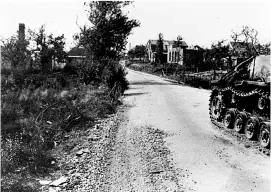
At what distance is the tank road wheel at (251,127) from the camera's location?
10.1m

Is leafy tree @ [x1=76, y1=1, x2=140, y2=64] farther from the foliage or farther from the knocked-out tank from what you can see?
the foliage

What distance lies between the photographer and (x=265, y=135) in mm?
9609

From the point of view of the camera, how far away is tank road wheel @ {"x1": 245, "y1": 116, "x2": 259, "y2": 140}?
10094mm

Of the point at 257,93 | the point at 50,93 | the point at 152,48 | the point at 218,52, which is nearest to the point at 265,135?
the point at 257,93

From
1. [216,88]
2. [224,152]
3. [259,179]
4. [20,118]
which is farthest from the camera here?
[20,118]

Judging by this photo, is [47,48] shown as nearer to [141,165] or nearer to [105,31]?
[105,31]

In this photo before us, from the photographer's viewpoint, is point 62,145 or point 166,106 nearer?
point 62,145

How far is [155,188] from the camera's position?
22.9ft

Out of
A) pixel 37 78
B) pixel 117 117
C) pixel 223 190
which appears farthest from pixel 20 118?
pixel 37 78

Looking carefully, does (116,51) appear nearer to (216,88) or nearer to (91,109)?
(91,109)

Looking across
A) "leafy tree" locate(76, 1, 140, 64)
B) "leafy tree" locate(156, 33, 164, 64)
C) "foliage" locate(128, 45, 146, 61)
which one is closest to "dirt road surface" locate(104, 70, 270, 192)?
"leafy tree" locate(76, 1, 140, 64)

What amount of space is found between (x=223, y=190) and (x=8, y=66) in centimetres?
2812

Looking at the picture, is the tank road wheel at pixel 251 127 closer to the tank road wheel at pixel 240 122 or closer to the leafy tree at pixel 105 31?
the tank road wheel at pixel 240 122

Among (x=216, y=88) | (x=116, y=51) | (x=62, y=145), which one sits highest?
(x=116, y=51)
